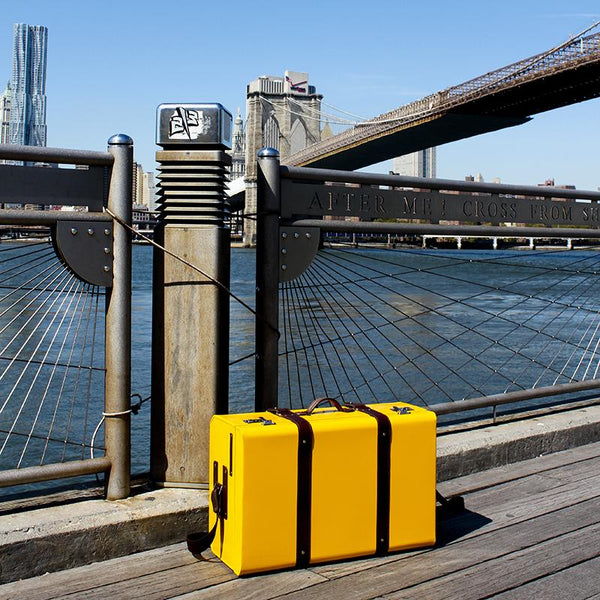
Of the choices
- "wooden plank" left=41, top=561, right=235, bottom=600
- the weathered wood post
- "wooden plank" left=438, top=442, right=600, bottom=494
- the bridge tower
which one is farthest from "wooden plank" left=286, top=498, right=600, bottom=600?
the bridge tower

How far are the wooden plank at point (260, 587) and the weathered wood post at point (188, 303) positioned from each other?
0.58m

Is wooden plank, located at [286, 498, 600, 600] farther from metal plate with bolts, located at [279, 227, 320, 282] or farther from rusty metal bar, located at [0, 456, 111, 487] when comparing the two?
metal plate with bolts, located at [279, 227, 320, 282]

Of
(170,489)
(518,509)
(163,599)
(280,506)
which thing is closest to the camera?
(163,599)

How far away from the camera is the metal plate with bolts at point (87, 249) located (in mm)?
3039

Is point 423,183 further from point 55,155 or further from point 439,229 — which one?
point 55,155

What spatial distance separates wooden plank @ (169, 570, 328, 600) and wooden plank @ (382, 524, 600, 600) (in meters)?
0.27

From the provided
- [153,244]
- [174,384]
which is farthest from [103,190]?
[174,384]

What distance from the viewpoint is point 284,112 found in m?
74.8

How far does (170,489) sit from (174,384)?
1.26 ft

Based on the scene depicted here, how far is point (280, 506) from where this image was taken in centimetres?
283

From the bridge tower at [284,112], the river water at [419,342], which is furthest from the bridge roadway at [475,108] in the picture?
the bridge tower at [284,112]

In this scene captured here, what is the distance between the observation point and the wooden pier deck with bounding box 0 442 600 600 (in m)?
2.66

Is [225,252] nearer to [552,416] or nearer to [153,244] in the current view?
[153,244]

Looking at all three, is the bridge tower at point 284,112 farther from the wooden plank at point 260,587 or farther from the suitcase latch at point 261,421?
the wooden plank at point 260,587
